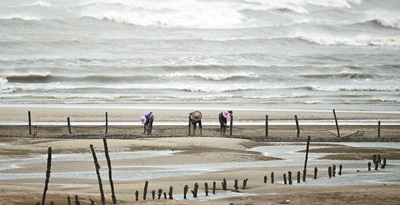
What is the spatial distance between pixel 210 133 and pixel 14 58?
2907cm

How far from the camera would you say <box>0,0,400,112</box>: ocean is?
34750 millimetres

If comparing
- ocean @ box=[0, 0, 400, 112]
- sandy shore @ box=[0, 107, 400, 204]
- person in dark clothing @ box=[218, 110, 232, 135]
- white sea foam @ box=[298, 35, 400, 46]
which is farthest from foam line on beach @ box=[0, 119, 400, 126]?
white sea foam @ box=[298, 35, 400, 46]

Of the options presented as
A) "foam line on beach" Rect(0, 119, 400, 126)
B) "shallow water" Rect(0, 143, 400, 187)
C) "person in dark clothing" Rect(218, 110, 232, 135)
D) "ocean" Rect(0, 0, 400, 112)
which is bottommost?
"shallow water" Rect(0, 143, 400, 187)

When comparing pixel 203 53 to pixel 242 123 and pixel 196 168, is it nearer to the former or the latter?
pixel 242 123

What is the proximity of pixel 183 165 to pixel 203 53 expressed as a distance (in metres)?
35.9

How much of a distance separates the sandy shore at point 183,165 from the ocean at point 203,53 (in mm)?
9537

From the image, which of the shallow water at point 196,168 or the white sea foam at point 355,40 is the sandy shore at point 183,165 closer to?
the shallow water at point 196,168

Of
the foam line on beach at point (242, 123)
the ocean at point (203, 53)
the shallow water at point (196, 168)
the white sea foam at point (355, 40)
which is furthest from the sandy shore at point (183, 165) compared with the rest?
the white sea foam at point (355, 40)

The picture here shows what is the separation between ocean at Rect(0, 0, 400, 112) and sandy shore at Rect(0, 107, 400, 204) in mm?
9537

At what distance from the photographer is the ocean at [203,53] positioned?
1368 inches

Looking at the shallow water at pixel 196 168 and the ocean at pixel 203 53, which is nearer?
the shallow water at pixel 196 168

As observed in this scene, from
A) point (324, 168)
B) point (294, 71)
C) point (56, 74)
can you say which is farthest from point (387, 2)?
point (324, 168)

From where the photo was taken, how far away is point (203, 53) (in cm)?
4956

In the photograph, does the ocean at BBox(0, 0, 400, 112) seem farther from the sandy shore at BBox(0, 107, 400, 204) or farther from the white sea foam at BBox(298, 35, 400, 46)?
the sandy shore at BBox(0, 107, 400, 204)
